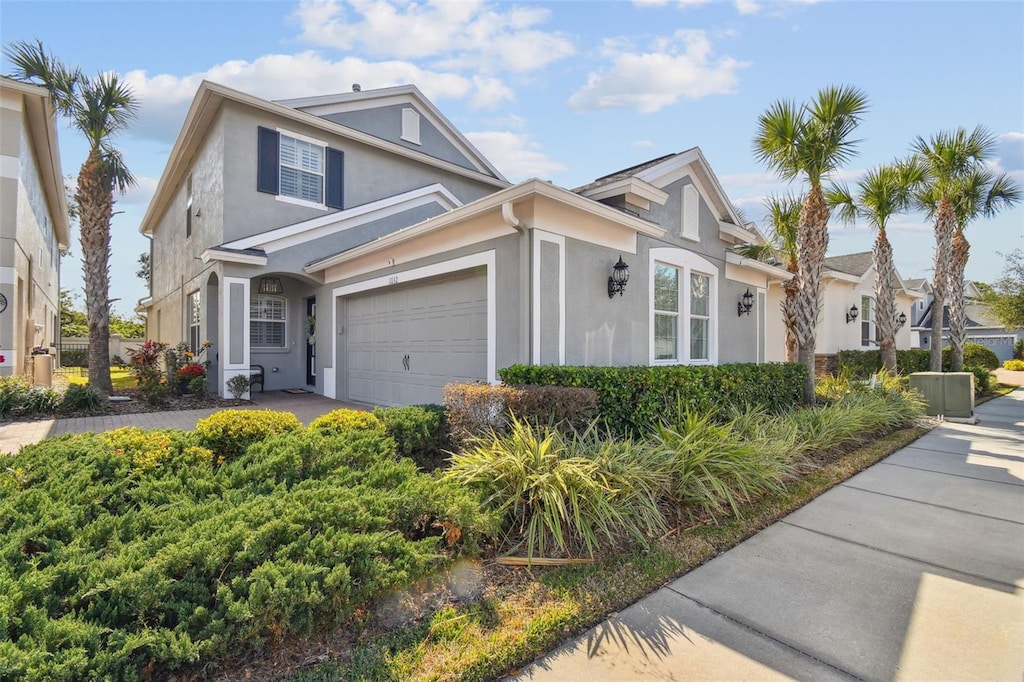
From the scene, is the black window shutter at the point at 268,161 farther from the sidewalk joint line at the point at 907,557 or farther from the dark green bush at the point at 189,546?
the sidewalk joint line at the point at 907,557

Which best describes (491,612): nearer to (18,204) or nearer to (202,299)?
(202,299)

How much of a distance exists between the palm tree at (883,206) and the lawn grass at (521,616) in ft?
40.6

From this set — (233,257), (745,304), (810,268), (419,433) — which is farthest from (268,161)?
(810,268)

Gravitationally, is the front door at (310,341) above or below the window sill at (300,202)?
below

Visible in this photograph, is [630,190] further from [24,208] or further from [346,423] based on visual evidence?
[24,208]

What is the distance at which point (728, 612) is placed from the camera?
3043 mm

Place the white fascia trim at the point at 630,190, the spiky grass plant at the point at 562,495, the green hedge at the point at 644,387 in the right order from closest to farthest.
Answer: the spiky grass plant at the point at 562,495 → the green hedge at the point at 644,387 → the white fascia trim at the point at 630,190

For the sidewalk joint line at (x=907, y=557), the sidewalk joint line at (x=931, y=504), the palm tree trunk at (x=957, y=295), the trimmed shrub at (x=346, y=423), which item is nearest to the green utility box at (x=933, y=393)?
the sidewalk joint line at (x=931, y=504)

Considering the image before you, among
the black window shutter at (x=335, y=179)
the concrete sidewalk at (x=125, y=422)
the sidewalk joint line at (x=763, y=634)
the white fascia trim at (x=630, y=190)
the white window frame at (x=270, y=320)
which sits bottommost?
the sidewalk joint line at (x=763, y=634)

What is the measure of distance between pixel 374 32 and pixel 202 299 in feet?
26.8

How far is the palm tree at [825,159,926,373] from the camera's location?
13.1 metres

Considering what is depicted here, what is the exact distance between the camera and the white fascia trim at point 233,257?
10.5 m

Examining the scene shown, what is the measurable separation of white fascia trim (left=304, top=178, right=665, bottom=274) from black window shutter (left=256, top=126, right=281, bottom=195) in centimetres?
400

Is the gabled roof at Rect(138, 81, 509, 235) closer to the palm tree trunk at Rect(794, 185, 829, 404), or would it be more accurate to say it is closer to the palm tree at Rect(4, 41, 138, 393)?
the palm tree at Rect(4, 41, 138, 393)
